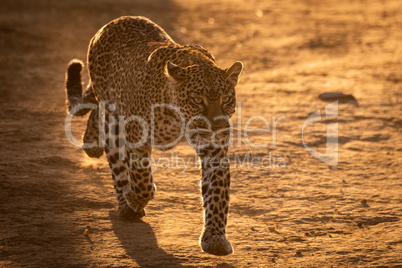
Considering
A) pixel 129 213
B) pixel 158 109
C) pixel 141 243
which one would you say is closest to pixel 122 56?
pixel 158 109

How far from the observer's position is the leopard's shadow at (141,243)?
5.96 metres

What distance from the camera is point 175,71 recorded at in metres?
6.21

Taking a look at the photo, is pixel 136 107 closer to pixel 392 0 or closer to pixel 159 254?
pixel 159 254

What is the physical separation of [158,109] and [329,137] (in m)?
4.12

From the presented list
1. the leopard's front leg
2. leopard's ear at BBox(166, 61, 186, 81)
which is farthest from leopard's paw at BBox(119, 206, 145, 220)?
leopard's ear at BBox(166, 61, 186, 81)

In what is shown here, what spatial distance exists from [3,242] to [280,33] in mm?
12040

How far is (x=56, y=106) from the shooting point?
427 inches

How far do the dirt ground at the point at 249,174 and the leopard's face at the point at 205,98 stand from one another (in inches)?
26.9

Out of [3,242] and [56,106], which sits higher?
[56,106]

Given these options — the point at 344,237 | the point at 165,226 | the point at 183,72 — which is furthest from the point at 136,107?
the point at 344,237

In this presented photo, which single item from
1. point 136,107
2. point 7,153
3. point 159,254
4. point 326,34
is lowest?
point 159,254
